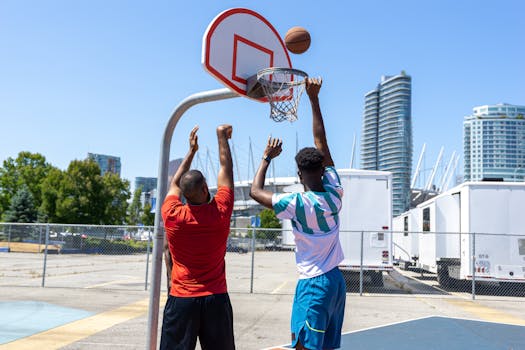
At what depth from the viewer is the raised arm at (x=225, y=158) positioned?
395cm

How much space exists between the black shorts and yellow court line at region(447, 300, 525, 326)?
8.72 metres

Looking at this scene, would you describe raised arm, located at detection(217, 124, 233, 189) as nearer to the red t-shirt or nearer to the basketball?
the red t-shirt

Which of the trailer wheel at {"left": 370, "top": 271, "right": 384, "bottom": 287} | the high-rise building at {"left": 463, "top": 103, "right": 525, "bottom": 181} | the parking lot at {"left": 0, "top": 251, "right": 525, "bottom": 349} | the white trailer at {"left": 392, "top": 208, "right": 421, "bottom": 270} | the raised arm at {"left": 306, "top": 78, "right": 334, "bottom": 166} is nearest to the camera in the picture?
the raised arm at {"left": 306, "top": 78, "right": 334, "bottom": 166}

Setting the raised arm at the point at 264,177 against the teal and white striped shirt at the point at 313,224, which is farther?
the raised arm at the point at 264,177

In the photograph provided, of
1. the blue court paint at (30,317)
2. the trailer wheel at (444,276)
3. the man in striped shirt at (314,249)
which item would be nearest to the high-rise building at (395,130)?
the trailer wheel at (444,276)

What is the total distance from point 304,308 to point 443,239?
1390cm

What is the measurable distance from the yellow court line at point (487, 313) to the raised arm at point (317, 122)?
844 centimetres

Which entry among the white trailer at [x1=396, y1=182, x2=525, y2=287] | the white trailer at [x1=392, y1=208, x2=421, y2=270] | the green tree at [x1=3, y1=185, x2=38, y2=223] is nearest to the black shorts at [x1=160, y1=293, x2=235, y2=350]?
the white trailer at [x1=396, y1=182, x2=525, y2=287]

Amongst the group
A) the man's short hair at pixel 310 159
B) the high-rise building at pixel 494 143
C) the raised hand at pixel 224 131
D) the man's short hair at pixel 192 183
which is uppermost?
the high-rise building at pixel 494 143

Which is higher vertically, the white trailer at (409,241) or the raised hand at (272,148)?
the raised hand at (272,148)

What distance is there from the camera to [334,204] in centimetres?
366

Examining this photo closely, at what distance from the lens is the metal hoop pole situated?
4777 millimetres

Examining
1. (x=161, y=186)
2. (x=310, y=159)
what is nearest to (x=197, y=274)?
(x=310, y=159)

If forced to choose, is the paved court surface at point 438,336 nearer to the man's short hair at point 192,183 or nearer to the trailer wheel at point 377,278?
the man's short hair at point 192,183
